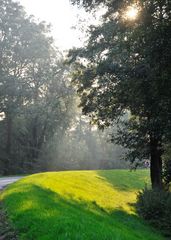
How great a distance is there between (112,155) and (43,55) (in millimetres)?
29359

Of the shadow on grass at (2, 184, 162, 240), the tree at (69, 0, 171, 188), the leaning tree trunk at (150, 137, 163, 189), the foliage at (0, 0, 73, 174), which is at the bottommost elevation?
the shadow on grass at (2, 184, 162, 240)

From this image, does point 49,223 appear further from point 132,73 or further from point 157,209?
point 157,209

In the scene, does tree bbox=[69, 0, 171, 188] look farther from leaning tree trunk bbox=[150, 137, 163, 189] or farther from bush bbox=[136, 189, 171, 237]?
bush bbox=[136, 189, 171, 237]

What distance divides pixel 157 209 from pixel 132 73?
745 cm

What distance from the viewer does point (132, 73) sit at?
20.1 m

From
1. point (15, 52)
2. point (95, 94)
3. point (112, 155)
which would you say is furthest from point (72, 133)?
point (95, 94)

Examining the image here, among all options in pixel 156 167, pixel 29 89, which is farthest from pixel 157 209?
pixel 29 89

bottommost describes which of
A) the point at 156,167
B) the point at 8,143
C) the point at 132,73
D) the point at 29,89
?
the point at 156,167

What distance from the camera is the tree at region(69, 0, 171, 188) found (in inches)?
651

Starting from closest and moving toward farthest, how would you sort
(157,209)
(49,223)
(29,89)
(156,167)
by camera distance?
(49,223)
(157,209)
(156,167)
(29,89)

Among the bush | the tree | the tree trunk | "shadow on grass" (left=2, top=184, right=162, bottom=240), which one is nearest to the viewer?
"shadow on grass" (left=2, top=184, right=162, bottom=240)

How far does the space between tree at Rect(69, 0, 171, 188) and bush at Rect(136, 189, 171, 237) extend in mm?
2601

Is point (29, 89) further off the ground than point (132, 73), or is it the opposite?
point (29, 89)

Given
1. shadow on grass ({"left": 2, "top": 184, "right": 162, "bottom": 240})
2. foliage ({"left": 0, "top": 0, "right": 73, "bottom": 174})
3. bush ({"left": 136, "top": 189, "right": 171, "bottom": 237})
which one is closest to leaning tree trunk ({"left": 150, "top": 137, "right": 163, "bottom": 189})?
bush ({"left": 136, "top": 189, "right": 171, "bottom": 237})
